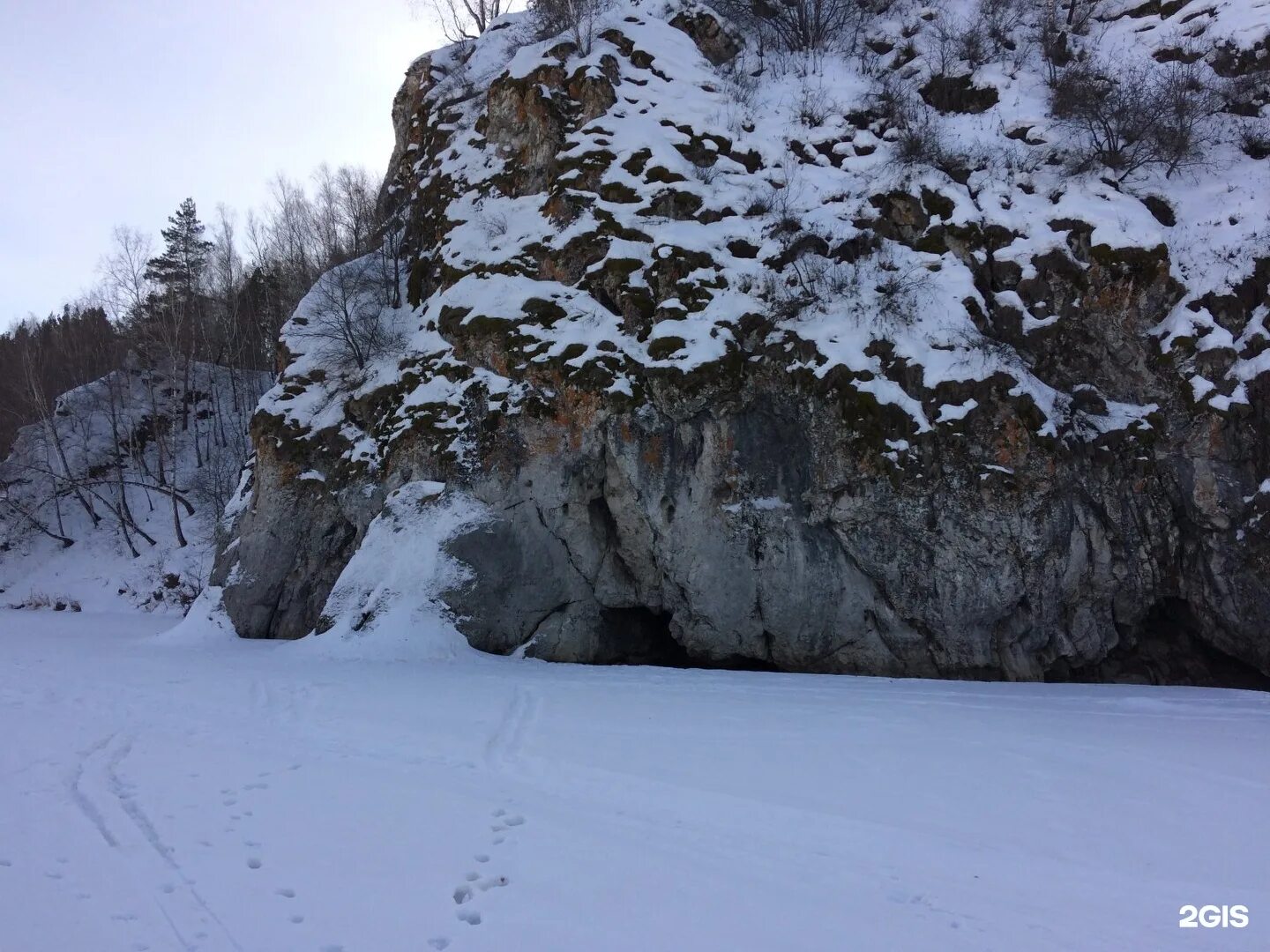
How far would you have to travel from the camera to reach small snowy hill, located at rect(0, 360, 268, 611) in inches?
1022

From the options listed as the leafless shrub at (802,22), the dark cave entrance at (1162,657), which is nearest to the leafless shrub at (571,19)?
the leafless shrub at (802,22)

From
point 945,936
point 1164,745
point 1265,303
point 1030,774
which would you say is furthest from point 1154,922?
point 1265,303

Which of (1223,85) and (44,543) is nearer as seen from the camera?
(1223,85)

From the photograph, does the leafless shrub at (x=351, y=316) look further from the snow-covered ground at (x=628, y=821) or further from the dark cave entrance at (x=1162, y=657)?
the dark cave entrance at (x=1162, y=657)

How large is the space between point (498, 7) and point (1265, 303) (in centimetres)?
2482

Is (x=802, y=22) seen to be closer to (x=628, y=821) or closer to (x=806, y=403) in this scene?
(x=806, y=403)

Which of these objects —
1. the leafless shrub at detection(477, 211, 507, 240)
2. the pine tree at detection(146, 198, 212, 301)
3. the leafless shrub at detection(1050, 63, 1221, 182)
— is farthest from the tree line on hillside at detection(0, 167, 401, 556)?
the leafless shrub at detection(1050, 63, 1221, 182)

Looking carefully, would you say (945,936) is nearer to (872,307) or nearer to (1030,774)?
(1030,774)

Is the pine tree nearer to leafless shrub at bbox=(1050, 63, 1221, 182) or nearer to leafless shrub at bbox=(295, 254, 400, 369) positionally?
leafless shrub at bbox=(295, 254, 400, 369)

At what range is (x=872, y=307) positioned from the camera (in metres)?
12.5

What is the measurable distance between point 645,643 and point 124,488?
2722 cm

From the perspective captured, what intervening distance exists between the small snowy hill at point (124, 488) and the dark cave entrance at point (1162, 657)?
2505 cm

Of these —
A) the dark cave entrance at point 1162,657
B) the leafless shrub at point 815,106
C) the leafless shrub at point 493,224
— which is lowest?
the dark cave entrance at point 1162,657

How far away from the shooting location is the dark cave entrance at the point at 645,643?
502 inches
